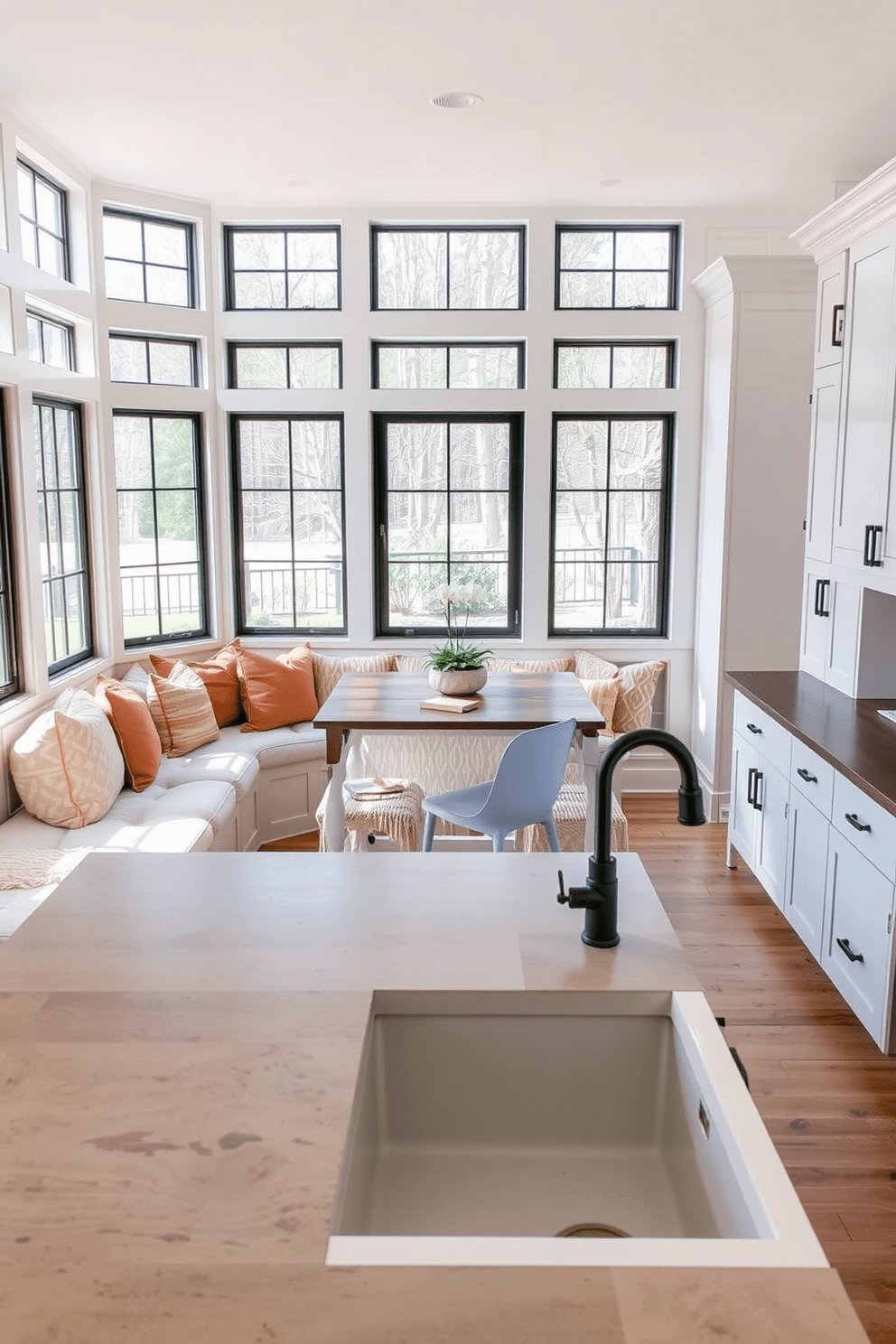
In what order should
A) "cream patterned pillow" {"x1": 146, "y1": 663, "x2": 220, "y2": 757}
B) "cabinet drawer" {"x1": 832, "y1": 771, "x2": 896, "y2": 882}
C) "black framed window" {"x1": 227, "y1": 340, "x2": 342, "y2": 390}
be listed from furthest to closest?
"black framed window" {"x1": 227, "y1": 340, "x2": 342, "y2": 390} → "cream patterned pillow" {"x1": 146, "y1": 663, "x2": 220, "y2": 757} → "cabinet drawer" {"x1": 832, "y1": 771, "x2": 896, "y2": 882}

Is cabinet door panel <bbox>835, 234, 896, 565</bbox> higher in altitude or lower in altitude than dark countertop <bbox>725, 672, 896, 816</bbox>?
higher

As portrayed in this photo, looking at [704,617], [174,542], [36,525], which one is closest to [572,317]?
[704,617]

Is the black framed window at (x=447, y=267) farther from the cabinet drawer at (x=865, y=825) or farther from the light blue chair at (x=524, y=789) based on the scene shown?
the cabinet drawer at (x=865, y=825)

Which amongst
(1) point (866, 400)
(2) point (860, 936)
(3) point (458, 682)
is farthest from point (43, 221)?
(2) point (860, 936)

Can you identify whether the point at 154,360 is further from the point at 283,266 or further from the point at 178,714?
the point at 178,714

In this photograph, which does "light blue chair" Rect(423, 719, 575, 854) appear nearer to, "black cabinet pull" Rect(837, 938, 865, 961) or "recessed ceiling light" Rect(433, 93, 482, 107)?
"black cabinet pull" Rect(837, 938, 865, 961)

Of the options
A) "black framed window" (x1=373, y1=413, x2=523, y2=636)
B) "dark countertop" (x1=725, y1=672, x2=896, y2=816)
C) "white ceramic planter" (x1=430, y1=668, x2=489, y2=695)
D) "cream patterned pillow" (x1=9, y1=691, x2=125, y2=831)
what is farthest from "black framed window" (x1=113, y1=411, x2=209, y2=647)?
"dark countertop" (x1=725, y1=672, x2=896, y2=816)

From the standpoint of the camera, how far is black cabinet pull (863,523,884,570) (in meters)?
3.80

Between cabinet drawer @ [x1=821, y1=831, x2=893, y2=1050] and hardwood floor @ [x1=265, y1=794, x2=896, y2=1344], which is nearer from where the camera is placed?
hardwood floor @ [x1=265, y1=794, x2=896, y2=1344]

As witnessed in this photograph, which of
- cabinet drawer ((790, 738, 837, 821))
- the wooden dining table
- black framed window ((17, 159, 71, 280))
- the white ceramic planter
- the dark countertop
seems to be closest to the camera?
the dark countertop

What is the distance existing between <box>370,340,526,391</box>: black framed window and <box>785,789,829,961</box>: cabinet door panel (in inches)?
119

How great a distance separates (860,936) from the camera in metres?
3.31

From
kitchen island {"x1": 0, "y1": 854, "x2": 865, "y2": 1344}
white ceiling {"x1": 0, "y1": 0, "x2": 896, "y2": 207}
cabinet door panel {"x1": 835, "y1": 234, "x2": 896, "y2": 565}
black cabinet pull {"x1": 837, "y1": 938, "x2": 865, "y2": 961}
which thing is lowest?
black cabinet pull {"x1": 837, "y1": 938, "x2": 865, "y2": 961}

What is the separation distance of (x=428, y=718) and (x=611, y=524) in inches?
98.0
